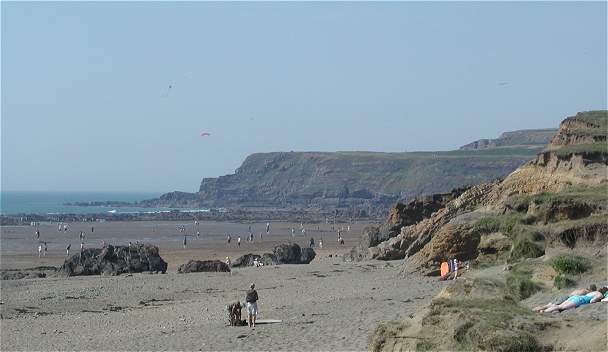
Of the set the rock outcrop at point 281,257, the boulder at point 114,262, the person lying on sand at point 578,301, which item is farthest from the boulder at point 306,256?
the person lying on sand at point 578,301

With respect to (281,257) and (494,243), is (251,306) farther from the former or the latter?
(281,257)

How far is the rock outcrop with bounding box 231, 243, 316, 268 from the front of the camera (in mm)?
43219

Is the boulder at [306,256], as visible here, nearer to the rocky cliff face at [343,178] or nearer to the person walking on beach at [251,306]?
the person walking on beach at [251,306]

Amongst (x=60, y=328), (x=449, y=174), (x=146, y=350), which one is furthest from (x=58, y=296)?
(x=449, y=174)

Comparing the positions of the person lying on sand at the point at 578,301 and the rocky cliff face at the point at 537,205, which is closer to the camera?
Result: the person lying on sand at the point at 578,301

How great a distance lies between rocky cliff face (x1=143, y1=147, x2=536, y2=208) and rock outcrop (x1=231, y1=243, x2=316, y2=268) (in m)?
111

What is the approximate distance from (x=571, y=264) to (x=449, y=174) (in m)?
154

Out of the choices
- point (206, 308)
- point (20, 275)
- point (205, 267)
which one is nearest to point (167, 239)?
point (20, 275)

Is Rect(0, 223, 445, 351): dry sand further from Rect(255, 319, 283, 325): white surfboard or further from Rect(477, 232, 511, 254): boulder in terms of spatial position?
Rect(477, 232, 511, 254): boulder

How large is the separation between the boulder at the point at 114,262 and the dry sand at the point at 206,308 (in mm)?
2247

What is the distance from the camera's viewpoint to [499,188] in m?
33.8

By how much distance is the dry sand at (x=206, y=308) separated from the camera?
A: 17734 millimetres

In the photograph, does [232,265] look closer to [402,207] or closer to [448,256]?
[402,207]

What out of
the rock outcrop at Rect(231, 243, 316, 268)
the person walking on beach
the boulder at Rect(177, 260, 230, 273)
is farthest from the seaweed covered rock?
the person walking on beach
